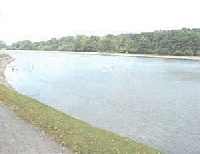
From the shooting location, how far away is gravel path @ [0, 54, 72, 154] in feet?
52.5

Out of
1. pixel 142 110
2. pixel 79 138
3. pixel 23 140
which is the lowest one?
pixel 142 110

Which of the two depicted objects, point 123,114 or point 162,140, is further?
point 123,114

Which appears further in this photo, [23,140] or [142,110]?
[142,110]

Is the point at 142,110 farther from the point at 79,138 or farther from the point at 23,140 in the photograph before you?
the point at 23,140

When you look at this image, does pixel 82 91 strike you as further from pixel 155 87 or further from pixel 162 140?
pixel 162 140

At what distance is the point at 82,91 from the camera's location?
2197 inches

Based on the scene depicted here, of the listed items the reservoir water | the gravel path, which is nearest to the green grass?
the gravel path

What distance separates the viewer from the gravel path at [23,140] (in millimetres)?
15997

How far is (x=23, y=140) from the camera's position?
685 inches

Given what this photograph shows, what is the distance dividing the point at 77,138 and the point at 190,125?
16.2 metres

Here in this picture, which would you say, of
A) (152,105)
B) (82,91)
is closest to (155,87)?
(82,91)

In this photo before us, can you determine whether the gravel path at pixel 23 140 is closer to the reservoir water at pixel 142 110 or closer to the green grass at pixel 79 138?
the green grass at pixel 79 138

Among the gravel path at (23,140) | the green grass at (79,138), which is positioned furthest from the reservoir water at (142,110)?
the gravel path at (23,140)

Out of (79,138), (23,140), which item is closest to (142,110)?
(79,138)
